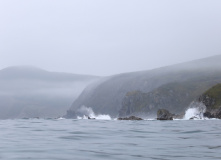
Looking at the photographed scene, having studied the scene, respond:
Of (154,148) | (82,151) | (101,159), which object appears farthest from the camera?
(154,148)

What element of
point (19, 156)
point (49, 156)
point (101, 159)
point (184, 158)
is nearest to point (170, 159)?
point (184, 158)

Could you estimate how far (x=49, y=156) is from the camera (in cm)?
2083

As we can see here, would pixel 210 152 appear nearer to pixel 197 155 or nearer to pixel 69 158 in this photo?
pixel 197 155

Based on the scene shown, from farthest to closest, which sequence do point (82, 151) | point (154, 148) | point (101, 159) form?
point (154, 148) < point (82, 151) < point (101, 159)

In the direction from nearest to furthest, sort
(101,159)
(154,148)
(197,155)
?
1. (101,159)
2. (197,155)
3. (154,148)

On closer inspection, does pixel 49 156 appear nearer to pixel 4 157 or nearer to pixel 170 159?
pixel 4 157

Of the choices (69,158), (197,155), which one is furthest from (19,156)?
(197,155)

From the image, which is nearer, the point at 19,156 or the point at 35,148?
the point at 19,156

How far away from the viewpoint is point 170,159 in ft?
66.5

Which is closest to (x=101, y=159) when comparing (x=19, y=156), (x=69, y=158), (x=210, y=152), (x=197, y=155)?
(x=69, y=158)

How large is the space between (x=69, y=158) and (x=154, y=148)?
778cm

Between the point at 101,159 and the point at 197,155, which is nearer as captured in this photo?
the point at 101,159

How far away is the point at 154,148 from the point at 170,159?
5350 millimetres

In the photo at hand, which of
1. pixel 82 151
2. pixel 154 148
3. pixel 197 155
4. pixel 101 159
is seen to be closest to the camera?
pixel 101 159
